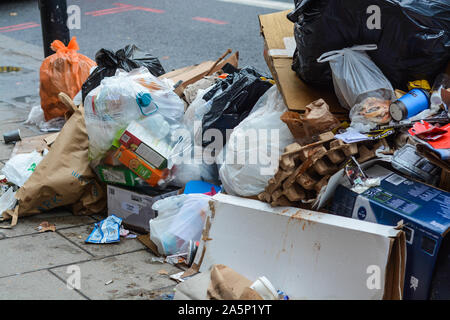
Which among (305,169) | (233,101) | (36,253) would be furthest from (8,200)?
(305,169)

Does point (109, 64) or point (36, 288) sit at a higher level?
point (109, 64)

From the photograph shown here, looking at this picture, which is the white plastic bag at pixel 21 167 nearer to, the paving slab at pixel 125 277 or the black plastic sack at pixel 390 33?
the paving slab at pixel 125 277

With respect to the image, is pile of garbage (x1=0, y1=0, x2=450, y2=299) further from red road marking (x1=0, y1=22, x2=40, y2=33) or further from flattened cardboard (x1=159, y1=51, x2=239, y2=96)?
red road marking (x1=0, y1=22, x2=40, y2=33)

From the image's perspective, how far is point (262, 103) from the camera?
340 centimetres

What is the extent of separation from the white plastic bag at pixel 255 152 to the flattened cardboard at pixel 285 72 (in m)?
0.10

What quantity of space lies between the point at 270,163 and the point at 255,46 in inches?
178

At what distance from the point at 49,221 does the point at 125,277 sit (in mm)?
859

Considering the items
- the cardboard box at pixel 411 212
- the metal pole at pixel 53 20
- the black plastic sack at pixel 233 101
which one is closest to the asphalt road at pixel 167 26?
the metal pole at pixel 53 20

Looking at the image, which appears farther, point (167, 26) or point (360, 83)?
point (167, 26)

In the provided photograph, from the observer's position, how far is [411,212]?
2396 millimetres

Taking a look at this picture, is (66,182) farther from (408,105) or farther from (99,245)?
(408,105)

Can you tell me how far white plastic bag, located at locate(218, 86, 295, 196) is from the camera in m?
2.87

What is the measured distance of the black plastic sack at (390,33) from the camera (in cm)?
283

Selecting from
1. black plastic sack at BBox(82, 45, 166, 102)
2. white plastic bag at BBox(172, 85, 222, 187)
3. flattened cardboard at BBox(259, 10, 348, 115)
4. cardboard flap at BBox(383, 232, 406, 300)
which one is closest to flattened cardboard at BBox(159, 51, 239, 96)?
black plastic sack at BBox(82, 45, 166, 102)
